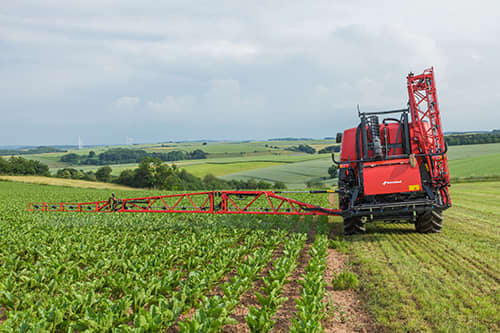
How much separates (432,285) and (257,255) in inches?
125

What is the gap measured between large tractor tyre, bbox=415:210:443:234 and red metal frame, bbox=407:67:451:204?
2.15ft

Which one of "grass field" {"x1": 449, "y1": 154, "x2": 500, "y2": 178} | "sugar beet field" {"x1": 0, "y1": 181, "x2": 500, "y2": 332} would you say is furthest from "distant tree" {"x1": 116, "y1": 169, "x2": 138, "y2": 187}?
"sugar beet field" {"x1": 0, "y1": 181, "x2": 500, "y2": 332}

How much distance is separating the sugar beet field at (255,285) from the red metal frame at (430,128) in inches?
66.9

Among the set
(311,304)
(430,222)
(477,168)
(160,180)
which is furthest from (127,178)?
(311,304)

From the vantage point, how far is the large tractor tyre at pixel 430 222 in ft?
31.5

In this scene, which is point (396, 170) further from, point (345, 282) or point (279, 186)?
point (279, 186)

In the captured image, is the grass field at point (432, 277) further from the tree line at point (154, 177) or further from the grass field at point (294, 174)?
the grass field at point (294, 174)

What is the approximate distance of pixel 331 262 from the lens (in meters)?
7.75

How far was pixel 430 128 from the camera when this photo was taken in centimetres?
999

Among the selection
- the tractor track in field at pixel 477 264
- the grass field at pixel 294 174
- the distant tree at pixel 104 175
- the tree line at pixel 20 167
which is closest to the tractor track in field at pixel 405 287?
the tractor track in field at pixel 477 264

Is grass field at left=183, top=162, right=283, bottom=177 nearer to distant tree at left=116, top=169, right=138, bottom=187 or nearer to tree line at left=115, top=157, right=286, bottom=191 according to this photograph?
tree line at left=115, top=157, right=286, bottom=191

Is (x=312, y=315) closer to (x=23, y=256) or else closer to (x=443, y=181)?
(x=443, y=181)

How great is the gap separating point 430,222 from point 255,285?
6059 millimetres

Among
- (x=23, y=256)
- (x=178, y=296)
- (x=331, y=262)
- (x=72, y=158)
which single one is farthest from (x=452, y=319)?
(x=72, y=158)
